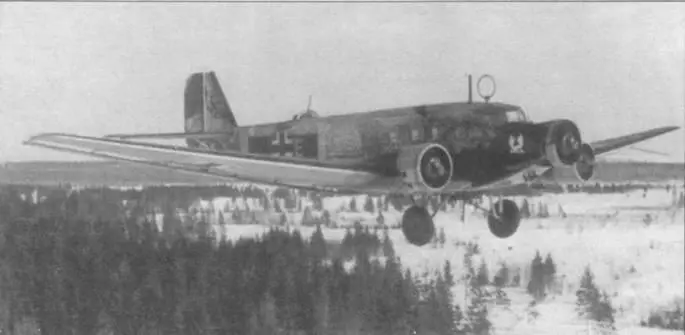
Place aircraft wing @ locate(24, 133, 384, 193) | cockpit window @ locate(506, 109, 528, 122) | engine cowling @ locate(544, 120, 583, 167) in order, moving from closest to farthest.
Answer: aircraft wing @ locate(24, 133, 384, 193) → engine cowling @ locate(544, 120, 583, 167) → cockpit window @ locate(506, 109, 528, 122)

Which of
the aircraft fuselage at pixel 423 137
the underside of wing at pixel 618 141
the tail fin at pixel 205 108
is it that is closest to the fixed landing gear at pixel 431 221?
the aircraft fuselage at pixel 423 137

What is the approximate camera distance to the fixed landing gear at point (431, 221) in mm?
2438

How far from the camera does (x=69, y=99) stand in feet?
8.93

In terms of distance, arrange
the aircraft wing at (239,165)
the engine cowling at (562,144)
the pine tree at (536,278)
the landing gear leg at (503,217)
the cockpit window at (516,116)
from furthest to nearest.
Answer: the pine tree at (536,278)
the landing gear leg at (503,217)
the cockpit window at (516,116)
the engine cowling at (562,144)
the aircraft wing at (239,165)

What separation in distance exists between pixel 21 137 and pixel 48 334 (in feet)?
2.42

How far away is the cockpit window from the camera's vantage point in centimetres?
235

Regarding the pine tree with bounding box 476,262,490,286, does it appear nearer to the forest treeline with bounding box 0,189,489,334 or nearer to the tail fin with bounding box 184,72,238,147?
the forest treeline with bounding box 0,189,489,334

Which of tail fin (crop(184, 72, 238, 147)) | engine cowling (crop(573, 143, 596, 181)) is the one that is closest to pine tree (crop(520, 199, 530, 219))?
engine cowling (crop(573, 143, 596, 181))

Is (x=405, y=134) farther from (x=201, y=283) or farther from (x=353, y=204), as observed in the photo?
(x=201, y=283)

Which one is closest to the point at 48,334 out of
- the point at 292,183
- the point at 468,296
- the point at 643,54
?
the point at 292,183

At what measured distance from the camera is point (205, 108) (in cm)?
257

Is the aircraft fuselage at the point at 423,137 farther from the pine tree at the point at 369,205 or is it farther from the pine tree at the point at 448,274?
the pine tree at the point at 448,274

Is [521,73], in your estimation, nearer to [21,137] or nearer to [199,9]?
[199,9]

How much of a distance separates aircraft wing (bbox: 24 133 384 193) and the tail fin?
321 mm
